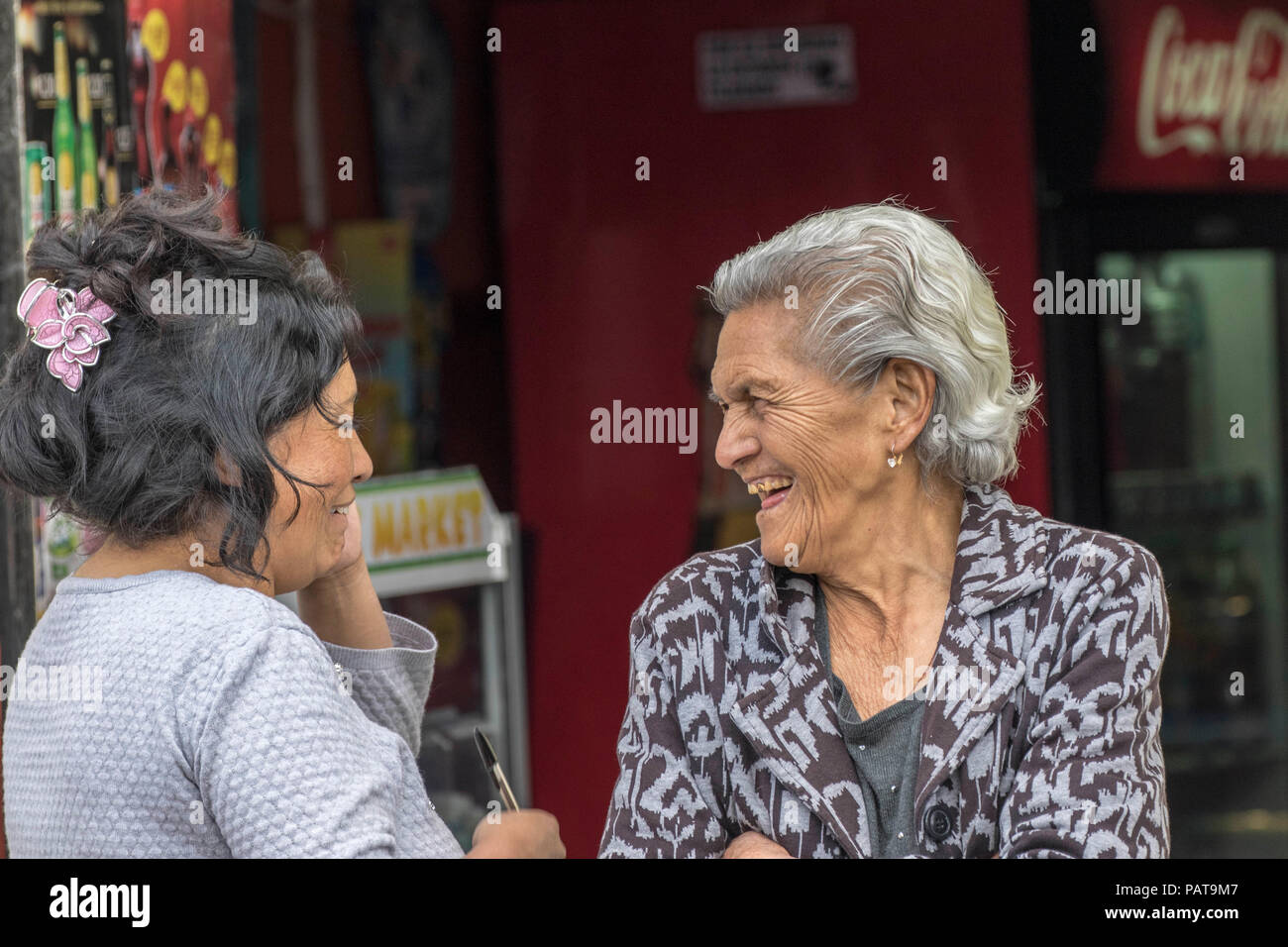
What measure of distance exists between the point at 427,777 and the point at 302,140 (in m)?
1.92

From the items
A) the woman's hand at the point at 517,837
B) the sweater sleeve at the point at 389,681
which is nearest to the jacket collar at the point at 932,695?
the woman's hand at the point at 517,837

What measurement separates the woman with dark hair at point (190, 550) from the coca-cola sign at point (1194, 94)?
3.09 metres

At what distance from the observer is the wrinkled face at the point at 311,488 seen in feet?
5.79

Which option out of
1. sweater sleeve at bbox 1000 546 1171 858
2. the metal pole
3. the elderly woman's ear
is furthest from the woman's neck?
the metal pole

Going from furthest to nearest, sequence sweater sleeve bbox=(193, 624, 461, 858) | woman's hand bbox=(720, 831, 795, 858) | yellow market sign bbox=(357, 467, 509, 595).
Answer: yellow market sign bbox=(357, 467, 509, 595), woman's hand bbox=(720, 831, 795, 858), sweater sleeve bbox=(193, 624, 461, 858)

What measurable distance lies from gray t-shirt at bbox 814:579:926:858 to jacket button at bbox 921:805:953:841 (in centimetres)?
3

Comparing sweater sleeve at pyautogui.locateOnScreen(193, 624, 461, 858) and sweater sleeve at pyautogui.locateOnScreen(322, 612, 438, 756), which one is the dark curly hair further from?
sweater sleeve at pyautogui.locateOnScreen(322, 612, 438, 756)

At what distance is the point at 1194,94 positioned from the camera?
13.8 feet

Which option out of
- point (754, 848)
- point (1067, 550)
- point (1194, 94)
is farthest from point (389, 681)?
point (1194, 94)

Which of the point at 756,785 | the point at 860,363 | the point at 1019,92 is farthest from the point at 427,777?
the point at 1019,92

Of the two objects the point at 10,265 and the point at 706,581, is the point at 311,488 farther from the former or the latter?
the point at 10,265

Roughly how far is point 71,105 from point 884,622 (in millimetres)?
2058

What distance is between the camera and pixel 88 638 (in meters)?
1.61

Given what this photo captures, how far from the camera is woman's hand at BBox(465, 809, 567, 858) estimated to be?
1.86 m
